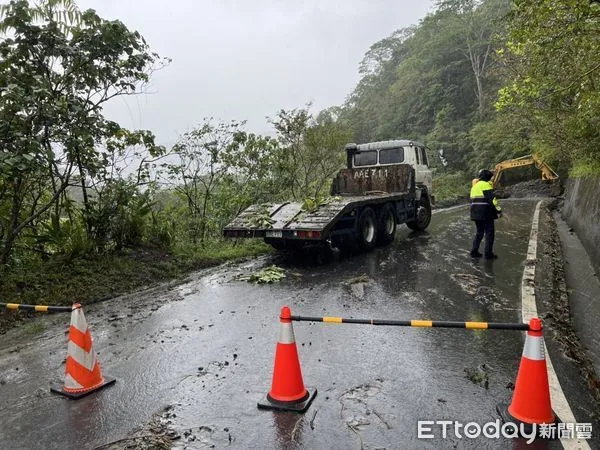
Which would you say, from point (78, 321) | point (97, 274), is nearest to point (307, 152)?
point (97, 274)

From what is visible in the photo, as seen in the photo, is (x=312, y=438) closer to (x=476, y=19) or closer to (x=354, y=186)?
(x=354, y=186)

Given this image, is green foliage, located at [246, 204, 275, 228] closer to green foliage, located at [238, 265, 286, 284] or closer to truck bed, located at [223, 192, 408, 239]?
truck bed, located at [223, 192, 408, 239]

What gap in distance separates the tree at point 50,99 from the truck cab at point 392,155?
6458 mm

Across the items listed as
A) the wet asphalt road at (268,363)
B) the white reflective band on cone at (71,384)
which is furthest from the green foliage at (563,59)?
the white reflective band on cone at (71,384)

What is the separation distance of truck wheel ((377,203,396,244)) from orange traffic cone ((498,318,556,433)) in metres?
7.35

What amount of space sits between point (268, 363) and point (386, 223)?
23.1ft

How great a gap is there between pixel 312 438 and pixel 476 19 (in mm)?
47338

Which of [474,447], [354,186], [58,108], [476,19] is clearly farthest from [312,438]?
[476,19]

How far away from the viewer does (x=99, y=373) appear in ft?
12.7

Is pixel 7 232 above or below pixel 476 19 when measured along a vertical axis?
below

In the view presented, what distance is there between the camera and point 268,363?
4.18 metres

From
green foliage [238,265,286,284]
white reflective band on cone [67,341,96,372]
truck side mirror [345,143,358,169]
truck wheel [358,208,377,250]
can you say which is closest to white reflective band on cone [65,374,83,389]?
white reflective band on cone [67,341,96,372]

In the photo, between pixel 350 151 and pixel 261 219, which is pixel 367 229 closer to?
pixel 261 219

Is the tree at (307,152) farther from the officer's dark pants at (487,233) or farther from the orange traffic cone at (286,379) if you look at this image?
the orange traffic cone at (286,379)
